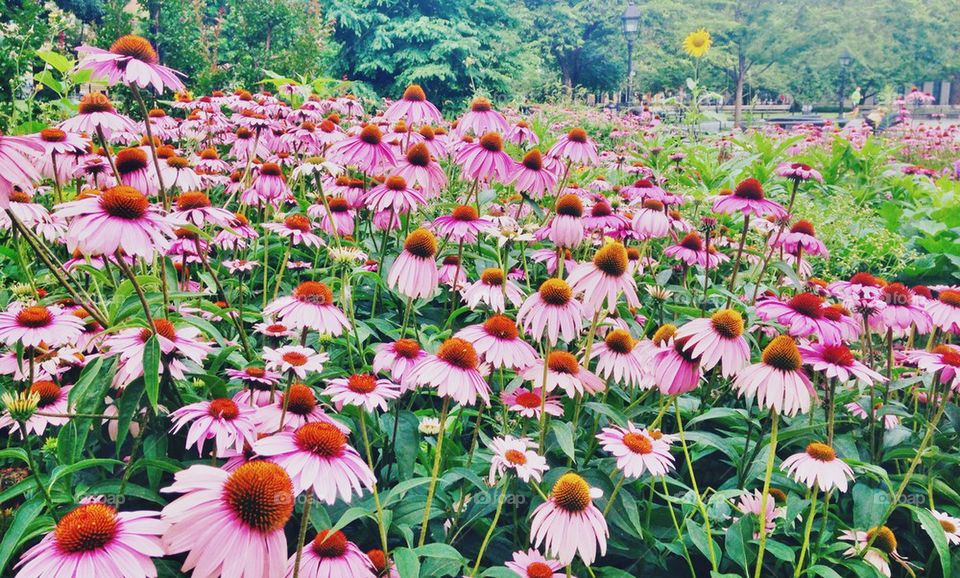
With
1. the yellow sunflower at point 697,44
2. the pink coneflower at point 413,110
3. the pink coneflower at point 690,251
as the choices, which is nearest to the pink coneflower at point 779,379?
the pink coneflower at point 690,251

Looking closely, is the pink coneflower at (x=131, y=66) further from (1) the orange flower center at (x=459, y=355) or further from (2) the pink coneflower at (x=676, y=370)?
(2) the pink coneflower at (x=676, y=370)

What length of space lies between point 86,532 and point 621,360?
45.7 inches

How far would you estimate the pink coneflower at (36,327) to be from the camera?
1290 mm

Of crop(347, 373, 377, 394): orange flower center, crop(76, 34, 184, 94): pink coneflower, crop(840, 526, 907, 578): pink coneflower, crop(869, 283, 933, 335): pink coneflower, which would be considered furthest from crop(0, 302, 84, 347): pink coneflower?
crop(869, 283, 933, 335): pink coneflower

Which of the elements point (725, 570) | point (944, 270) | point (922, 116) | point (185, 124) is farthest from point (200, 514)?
point (922, 116)

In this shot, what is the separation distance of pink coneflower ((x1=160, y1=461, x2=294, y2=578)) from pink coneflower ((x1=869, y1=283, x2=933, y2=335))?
1.73 m

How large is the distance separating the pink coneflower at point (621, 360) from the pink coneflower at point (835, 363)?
1.19 ft

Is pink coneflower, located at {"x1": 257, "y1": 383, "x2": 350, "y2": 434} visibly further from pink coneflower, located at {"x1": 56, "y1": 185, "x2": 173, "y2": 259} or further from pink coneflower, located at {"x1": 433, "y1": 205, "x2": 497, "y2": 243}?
pink coneflower, located at {"x1": 433, "y1": 205, "x2": 497, "y2": 243}

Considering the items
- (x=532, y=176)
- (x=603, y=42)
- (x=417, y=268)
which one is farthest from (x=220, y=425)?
(x=603, y=42)

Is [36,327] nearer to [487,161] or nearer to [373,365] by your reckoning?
[373,365]

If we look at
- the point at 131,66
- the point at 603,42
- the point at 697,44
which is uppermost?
the point at 603,42

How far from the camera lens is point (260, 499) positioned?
0.72 meters

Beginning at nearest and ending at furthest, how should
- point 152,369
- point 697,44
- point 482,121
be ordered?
1. point 152,369
2. point 482,121
3. point 697,44

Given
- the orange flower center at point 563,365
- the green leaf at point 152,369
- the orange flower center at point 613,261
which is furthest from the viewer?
the orange flower center at point 563,365
